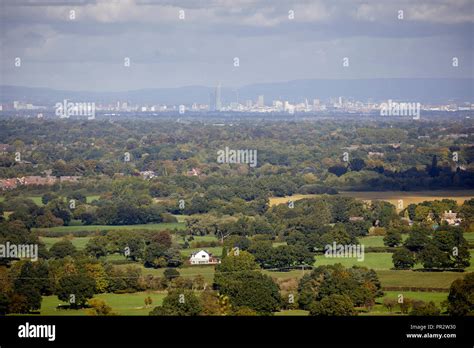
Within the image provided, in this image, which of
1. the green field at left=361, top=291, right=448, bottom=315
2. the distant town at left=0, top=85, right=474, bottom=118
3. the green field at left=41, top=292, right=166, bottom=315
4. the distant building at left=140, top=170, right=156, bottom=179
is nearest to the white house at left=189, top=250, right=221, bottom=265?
the green field at left=41, top=292, right=166, bottom=315

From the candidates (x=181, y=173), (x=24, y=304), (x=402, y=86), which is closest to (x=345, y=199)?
(x=181, y=173)

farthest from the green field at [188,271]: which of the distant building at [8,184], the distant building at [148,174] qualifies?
the distant building at [148,174]

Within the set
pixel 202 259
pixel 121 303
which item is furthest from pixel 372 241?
pixel 121 303

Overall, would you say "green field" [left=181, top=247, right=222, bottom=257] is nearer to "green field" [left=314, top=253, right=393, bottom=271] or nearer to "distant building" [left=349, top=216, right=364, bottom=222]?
"green field" [left=314, top=253, right=393, bottom=271]

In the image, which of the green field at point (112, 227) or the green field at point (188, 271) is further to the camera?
the green field at point (112, 227)

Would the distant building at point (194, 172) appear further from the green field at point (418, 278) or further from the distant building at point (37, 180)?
the green field at point (418, 278)

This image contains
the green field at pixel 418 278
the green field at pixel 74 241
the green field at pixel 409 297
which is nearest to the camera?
the green field at pixel 409 297
